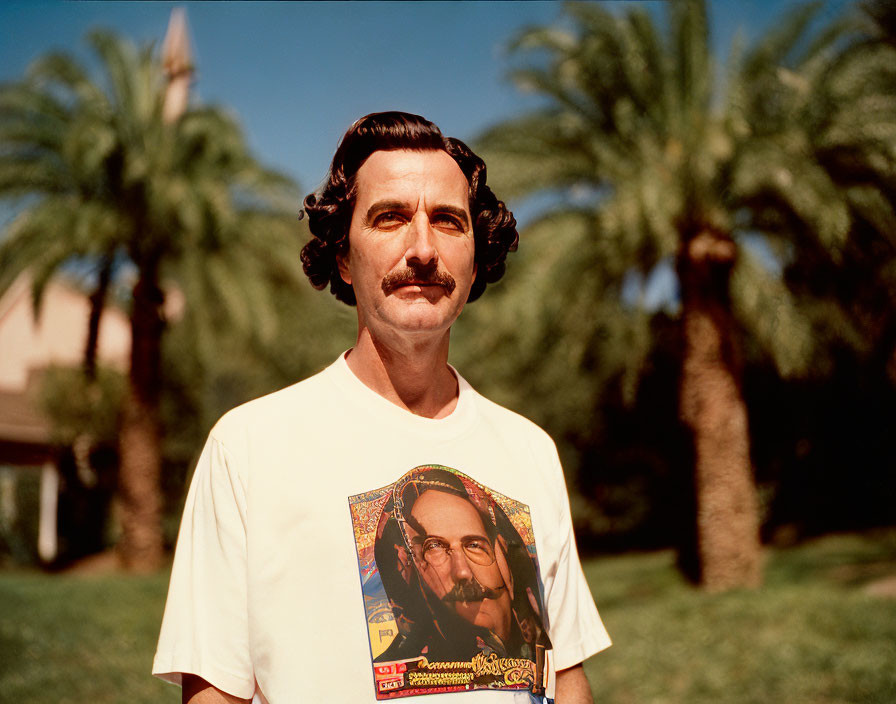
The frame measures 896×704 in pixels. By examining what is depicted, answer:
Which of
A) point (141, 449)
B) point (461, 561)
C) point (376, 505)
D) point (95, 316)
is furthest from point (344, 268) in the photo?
point (141, 449)

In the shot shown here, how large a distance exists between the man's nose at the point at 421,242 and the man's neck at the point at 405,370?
0.55ft

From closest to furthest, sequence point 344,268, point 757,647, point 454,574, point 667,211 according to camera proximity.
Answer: point 454,574, point 344,268, point 757,647, point 667,211

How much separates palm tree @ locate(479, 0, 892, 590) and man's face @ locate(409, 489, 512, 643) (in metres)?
7.70

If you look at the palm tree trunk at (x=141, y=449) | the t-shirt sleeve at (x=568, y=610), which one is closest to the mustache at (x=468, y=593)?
the t-shirt sleeve at (x=568, y=610)

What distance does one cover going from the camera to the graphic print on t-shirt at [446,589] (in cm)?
148

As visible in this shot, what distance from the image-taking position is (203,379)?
1864 centimetres

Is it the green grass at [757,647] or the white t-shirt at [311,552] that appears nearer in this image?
the white t-shirt at [311,552]

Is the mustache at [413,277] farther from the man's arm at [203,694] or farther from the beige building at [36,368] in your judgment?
the beige building at [36,368]

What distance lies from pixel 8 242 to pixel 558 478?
11.5 meters

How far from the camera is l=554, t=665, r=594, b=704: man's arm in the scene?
1.73 metres

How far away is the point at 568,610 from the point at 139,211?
11117 millimetres

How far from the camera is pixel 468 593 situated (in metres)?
1.55

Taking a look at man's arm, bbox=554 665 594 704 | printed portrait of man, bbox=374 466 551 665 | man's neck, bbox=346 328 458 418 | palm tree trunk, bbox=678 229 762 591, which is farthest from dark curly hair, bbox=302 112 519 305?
palm tree trunk, bbox=678 229 762 591

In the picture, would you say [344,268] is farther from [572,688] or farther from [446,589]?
[572,688]
